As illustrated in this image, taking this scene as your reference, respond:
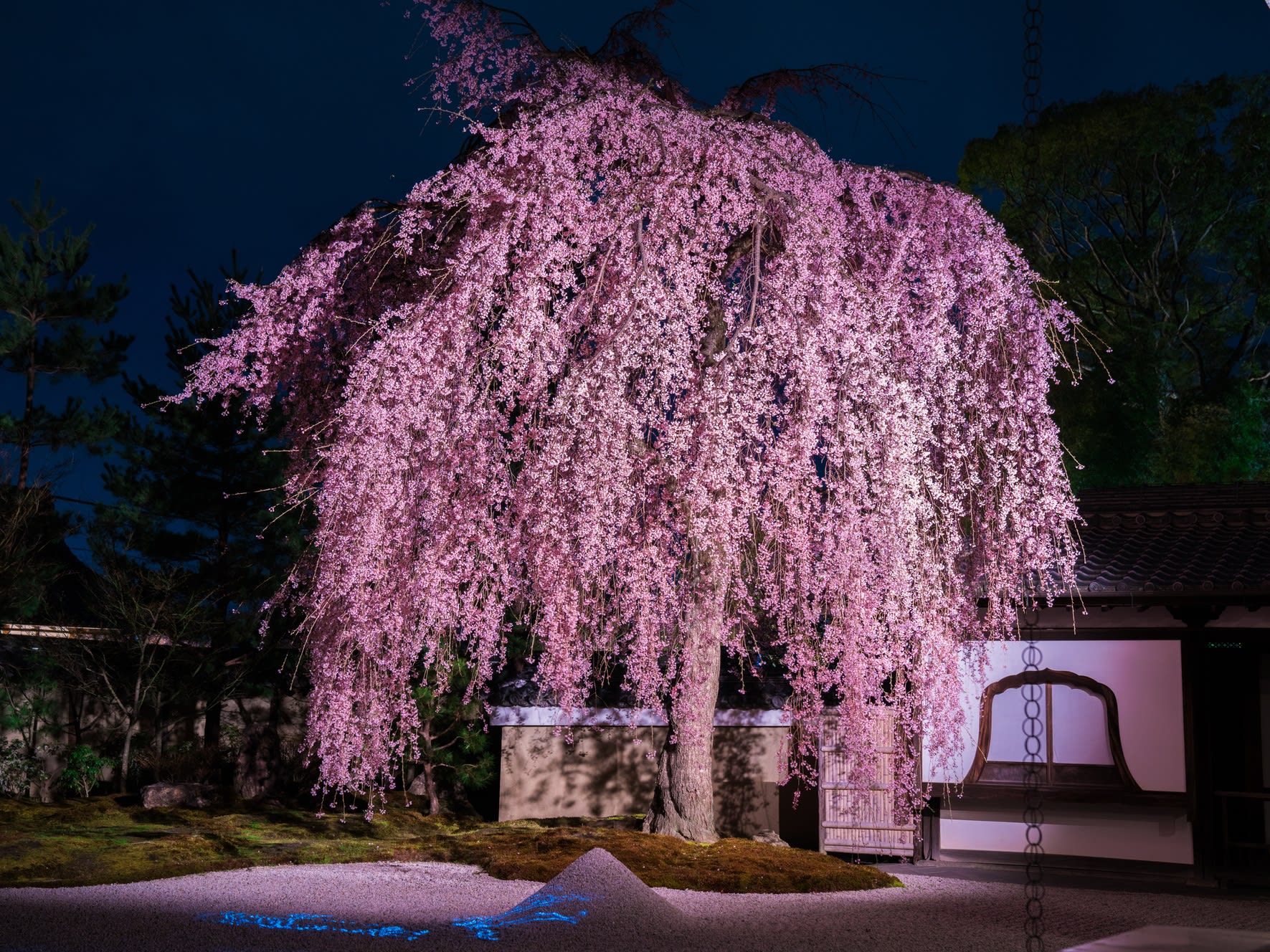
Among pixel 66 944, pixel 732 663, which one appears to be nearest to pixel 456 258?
pixel 66 944

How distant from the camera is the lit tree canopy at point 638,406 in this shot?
291 inches

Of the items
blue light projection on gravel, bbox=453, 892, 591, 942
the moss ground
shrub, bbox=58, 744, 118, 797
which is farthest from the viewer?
shrub, bbox=58, 744, 118, 797

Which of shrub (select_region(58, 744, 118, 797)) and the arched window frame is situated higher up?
the arched window frame

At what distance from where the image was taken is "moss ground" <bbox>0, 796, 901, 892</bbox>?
944 cm

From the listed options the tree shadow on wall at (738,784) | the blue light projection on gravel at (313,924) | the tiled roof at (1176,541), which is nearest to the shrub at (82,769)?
the tree shadow on wall at (738,784)

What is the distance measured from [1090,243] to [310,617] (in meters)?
19.3

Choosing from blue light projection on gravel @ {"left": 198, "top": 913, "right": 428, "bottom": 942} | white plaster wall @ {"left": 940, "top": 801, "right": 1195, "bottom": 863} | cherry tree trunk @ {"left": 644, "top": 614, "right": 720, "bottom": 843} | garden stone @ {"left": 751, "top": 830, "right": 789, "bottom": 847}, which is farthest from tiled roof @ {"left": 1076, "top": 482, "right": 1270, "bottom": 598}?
blue light projection on gravel @ {"left": 198, "top": 913, "right": 428, "bottom": 942}

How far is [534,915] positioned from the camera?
24.7ft

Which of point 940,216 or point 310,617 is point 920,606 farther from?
point 310,617

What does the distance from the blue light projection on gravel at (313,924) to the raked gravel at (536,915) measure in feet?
0.06

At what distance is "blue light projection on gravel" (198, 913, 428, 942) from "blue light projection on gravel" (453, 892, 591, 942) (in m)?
0.37

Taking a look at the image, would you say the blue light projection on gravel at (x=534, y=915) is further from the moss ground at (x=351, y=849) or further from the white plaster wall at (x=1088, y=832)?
the white plaster wall at (x=1088, y=832)

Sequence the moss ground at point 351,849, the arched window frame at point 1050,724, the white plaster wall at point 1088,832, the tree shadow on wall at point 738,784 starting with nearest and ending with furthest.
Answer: the moss ground at point 351,849, the white plaster wall at point 1088,832, the arched window frame at point 1050,724, the tree shadow on wall at point 738,784

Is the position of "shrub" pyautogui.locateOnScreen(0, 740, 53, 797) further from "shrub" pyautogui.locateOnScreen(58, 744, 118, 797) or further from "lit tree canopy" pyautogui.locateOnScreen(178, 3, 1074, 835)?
"lit tree canopy" pyautogui.locateOnScreen(178, 3, 1074, 835)
